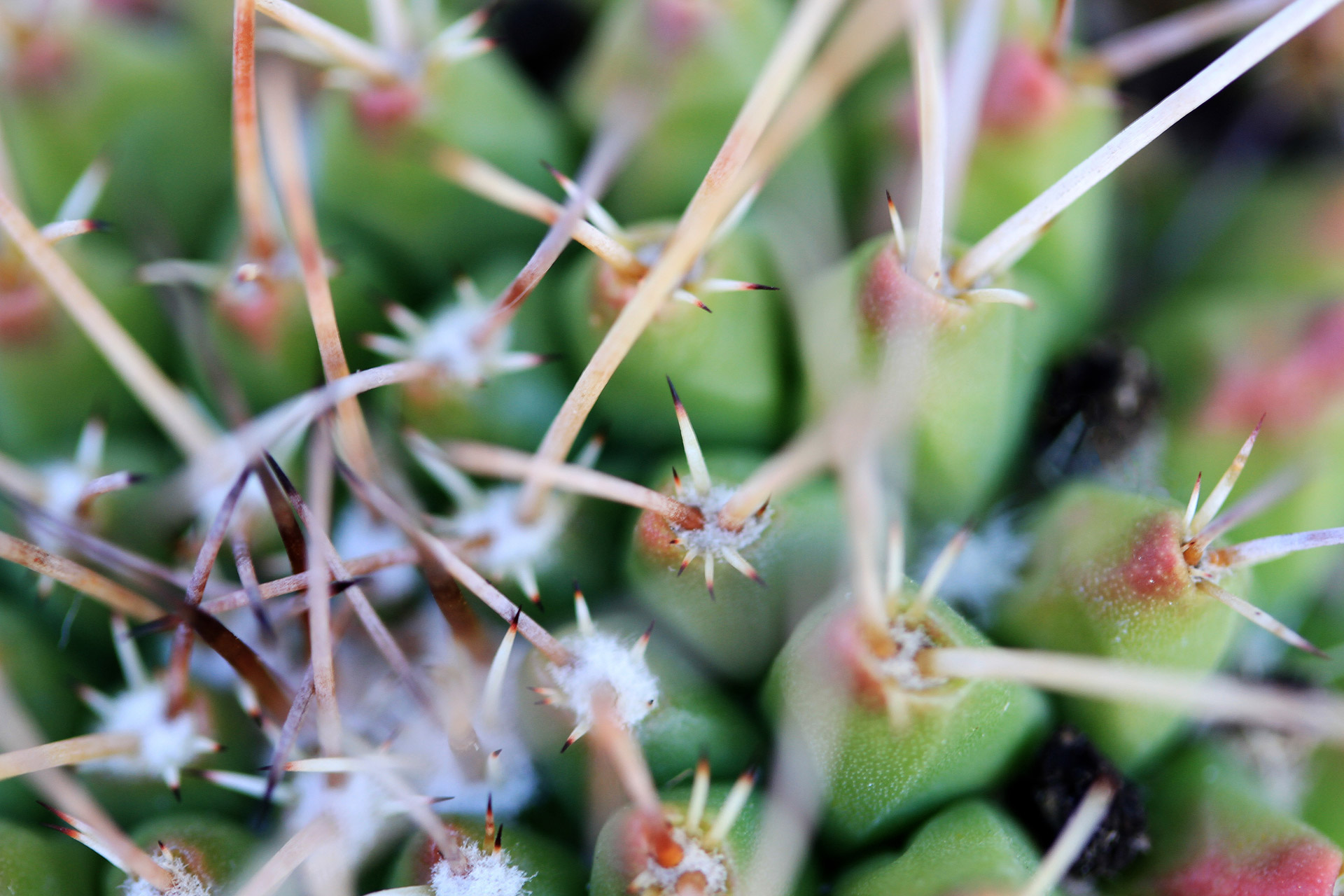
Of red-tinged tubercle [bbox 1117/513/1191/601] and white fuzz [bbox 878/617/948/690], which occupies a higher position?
red-tinged tubercle [bbox 1117/513/1191/601]

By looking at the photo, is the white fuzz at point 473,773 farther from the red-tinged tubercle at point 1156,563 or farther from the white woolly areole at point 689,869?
the red-tinged tubercle at point 1156,563

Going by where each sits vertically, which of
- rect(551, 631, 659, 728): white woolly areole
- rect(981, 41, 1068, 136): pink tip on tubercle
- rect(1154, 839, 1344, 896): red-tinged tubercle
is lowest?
rect(1154, 839, 1344, 896): red-tinged tubercle

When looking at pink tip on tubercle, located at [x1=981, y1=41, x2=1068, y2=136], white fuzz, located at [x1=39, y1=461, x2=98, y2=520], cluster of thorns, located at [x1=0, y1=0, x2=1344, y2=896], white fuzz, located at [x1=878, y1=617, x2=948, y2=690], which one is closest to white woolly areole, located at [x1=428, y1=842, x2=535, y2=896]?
cluster of thorns, located at [x1=0, y1=0, x2=1344, y2=896]

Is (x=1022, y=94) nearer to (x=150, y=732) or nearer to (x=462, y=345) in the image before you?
(x=462, y=345)

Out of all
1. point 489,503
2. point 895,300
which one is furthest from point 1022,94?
point 489,503

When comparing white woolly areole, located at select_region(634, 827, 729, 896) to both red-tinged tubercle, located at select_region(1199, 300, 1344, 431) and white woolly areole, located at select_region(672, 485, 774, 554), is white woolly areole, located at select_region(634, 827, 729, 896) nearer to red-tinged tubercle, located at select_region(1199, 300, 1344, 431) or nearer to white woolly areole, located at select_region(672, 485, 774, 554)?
white woolly areole, located at select_region(672, 485, 774, 554)

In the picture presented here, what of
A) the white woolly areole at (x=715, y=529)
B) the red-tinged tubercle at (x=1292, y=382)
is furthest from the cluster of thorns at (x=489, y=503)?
the red-tinged tubercle at (x=1292, y=382)

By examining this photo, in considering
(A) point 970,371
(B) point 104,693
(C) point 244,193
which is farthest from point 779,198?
(B) point 104,693
